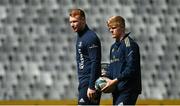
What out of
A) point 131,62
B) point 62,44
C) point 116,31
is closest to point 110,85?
point 131,62

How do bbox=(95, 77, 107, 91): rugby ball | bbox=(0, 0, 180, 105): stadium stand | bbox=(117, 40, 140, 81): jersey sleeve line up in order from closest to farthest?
bbox=(117, 40, 140, 81): jersey sleeve, bbox=(95, 77, 107, 91): rugby ball, bbox=(0, 0, 180, 105): stadium stand

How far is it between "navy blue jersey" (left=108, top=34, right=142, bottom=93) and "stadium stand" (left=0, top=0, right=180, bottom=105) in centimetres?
987

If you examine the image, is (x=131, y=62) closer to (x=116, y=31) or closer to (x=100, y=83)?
(x=116, y=31)

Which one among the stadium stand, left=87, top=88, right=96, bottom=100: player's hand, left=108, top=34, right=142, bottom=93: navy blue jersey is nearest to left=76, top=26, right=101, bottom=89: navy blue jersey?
left=87, top=88, right=96, bottom=100: player's hand

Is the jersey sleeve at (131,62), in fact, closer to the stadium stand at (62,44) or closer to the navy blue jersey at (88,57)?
the navy blue jersey at (88,57)

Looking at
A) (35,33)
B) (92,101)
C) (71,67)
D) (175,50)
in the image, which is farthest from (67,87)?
(92,101)

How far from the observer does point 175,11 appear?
16.2 meters

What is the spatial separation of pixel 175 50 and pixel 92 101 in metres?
10.6

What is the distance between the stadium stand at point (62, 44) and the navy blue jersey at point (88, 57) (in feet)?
31.1

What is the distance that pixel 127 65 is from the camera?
5.33 meters

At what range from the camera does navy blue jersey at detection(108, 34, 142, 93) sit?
531cm

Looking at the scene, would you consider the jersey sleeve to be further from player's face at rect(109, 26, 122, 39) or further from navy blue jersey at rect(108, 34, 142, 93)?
player's face at rect(109, 26, 122, 39)

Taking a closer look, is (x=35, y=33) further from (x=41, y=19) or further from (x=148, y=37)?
(x=148, y=37)

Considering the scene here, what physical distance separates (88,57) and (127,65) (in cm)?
57
